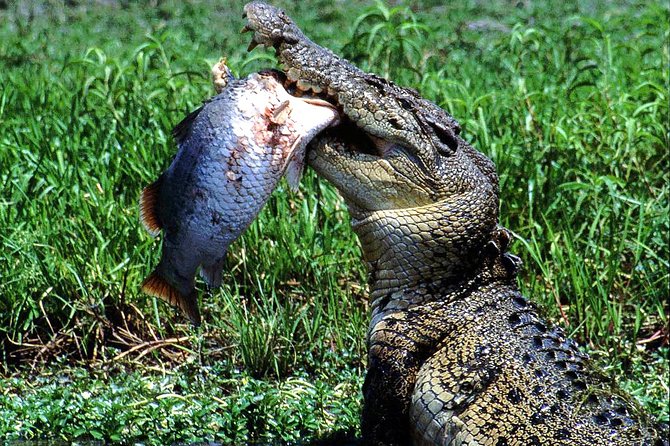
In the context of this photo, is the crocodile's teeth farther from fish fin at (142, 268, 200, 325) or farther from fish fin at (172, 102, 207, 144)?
fish fin at (142, 268, 200, 325)

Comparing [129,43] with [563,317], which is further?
[129,43]

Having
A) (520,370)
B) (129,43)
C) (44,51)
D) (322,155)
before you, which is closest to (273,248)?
(322,155)

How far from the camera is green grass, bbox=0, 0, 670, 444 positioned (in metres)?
4.49

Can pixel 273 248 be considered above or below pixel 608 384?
below

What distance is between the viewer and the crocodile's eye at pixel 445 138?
12.5ft

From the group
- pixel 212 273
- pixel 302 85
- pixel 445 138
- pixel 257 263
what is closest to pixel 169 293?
pixel 212 273

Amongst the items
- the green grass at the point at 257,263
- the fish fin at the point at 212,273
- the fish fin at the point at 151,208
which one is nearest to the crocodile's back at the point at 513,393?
the fish fin at the point at 212,273

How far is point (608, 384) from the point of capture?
11.9 ft

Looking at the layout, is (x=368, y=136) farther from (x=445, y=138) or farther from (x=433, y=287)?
(x=433, y=287)

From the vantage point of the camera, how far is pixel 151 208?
3514mm

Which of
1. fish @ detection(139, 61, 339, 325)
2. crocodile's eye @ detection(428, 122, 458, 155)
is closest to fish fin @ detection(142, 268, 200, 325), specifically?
fish @ detection(139, 61, 339, 325)

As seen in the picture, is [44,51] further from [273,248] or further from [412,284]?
[412,284]

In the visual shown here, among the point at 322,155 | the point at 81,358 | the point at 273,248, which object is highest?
the point at 322,155

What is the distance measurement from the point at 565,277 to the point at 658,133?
113cm
